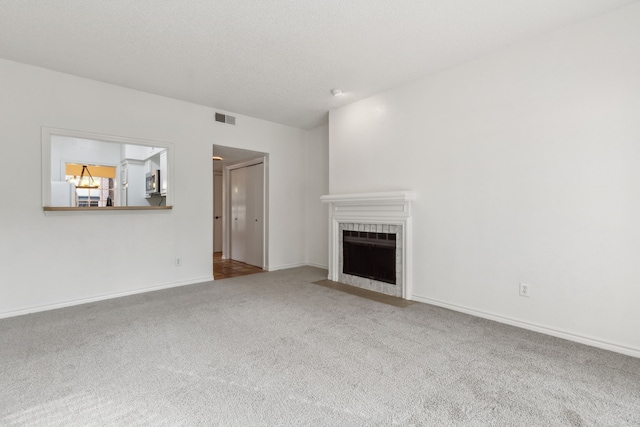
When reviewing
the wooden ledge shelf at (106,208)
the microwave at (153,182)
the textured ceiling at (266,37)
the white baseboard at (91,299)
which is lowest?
the white baseboard at (91,299)

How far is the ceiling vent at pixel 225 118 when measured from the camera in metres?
4.61

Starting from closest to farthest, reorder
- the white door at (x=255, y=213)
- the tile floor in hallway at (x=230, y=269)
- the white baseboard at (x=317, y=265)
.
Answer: the tile floor in hallway at (x=230, y=269), the white baseboard at (x=317, y=265), the white door at (x=255, y=213)

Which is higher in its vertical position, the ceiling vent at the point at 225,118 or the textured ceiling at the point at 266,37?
the textured ceiling at the point at 266,37

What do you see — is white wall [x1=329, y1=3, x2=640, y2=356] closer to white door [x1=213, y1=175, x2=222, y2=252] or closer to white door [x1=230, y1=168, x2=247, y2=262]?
white door [x1=230, y1=168, x2=247, y2=262]

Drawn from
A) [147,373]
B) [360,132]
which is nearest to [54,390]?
[147,373]

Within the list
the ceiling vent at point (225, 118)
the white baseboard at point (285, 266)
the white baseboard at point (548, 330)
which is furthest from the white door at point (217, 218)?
the white baseboard at point (548, 330)

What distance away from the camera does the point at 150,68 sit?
325 centimetres

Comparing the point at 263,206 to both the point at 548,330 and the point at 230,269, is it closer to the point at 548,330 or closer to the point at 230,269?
the point at 230,269

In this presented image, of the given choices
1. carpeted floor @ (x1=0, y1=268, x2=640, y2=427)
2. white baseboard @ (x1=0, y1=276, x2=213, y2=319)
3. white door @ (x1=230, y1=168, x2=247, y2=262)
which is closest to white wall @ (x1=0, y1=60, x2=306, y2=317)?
white baseboard @ (x1=0, y1=276, x2=213, y2=319)

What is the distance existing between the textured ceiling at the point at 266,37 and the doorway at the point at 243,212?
66.2 inches

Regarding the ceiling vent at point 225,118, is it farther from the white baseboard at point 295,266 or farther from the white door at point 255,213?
the white baseboard at point 295,266

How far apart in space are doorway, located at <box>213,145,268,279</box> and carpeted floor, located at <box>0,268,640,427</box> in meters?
2.39

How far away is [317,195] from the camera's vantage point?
5641 millimetres

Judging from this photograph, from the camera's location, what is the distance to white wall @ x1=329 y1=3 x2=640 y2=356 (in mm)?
2314
